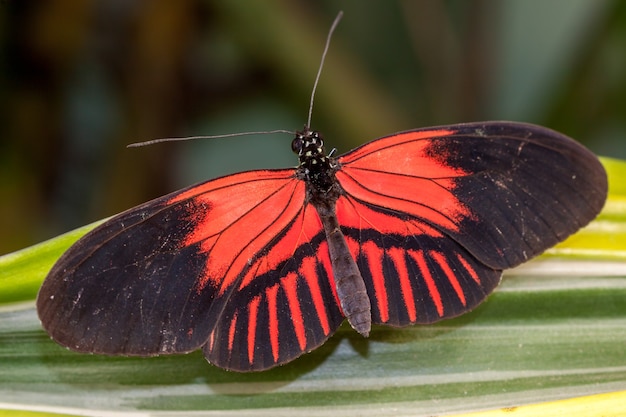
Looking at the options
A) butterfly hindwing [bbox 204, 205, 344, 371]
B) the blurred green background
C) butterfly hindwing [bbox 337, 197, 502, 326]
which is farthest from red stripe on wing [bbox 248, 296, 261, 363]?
the blurred green background

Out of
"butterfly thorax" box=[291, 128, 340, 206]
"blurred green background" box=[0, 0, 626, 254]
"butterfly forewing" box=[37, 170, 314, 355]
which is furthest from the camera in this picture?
→ "blurred green background" box=[0, 0, 626, 254]

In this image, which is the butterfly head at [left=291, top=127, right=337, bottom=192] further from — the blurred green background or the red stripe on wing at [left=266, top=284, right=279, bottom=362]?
the blurred green background

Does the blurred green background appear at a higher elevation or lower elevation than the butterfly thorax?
higher

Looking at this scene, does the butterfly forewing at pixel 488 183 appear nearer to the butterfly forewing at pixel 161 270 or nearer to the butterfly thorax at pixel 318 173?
the butterfly thorax at pixel 318 173

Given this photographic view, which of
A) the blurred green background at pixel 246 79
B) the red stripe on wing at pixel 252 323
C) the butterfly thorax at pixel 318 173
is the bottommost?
the red stripe on wing at pixel 252 323

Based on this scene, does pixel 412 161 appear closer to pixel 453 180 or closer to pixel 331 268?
pixel 453 180

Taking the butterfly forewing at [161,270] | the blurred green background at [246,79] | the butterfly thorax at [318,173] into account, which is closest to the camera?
the butterfly forewing at [161,270]

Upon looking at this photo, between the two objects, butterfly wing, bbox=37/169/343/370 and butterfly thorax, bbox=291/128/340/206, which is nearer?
butterfly wing, bbox=37/169/343/370

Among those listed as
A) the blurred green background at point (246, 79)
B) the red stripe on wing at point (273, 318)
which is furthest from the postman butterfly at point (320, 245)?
the blurred green background at point (246, 79)

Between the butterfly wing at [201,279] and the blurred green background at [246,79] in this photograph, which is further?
the blurred green background at [246,79]
